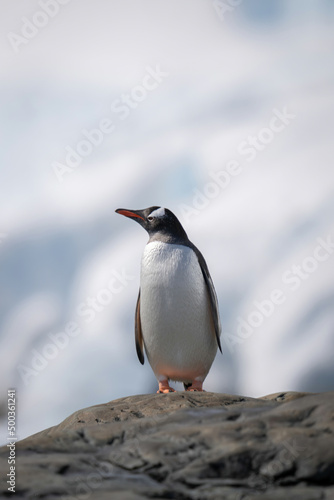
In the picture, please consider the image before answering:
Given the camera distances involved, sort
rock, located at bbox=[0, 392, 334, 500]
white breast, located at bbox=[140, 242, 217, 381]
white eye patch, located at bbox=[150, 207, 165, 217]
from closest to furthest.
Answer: rock, located at bbox=[0, 392, 334, 500] → white breast, located at bbox=[140, 242, 217, 381] → white eye patch, located at bbox=[150, 207, 165, 217]

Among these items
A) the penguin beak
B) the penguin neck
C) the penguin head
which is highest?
the penguin beak

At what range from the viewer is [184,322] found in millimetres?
6895

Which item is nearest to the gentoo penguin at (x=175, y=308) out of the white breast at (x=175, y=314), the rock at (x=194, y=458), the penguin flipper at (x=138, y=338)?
the white breast at (x=175, y=314)

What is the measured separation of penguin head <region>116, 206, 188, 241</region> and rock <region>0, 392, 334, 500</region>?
13.3 feet

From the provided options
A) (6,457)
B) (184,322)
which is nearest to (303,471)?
(6,457)

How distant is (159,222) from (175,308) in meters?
A: 1.17

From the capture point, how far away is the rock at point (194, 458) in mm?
2559

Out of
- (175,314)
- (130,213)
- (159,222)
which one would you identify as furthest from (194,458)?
(130,213)

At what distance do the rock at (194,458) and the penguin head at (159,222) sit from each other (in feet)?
13.3

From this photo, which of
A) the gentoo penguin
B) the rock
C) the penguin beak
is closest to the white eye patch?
the gentoo penguin

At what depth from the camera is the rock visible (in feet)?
8.39

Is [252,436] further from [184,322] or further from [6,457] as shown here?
[184,322]

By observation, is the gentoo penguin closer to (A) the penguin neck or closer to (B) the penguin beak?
(A) the penguin neck

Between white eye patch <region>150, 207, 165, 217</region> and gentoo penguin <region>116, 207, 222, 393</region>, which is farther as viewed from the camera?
white eye patch <region>150, 207, 165, 217</region>
